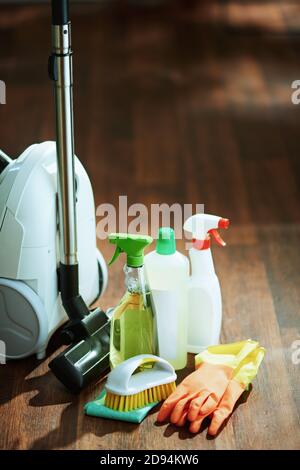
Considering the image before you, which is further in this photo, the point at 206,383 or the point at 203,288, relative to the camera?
the point at 203,288

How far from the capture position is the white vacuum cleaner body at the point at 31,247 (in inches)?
68.8

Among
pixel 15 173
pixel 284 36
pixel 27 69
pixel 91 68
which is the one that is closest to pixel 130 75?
pixel 91 68

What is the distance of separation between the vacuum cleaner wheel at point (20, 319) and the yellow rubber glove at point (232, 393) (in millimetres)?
337

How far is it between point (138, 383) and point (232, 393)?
0.17 meters

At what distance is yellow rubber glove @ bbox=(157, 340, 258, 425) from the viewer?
64.7 inches

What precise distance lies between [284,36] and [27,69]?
1074 mm

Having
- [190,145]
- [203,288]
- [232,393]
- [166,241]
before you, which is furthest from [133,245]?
[190,145]

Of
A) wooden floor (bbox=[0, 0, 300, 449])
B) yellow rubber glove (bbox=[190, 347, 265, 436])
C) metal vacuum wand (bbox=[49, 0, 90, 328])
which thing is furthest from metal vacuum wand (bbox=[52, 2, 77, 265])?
yellow rubber glove (bbox=[190, 347, 265, 436])

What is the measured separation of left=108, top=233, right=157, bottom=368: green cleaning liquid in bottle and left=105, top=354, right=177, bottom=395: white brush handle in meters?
0.05

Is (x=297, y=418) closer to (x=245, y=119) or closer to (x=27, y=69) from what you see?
(x=245, y=119)

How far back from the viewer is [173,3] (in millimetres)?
4281

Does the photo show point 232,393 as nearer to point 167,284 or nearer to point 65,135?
point 167,284

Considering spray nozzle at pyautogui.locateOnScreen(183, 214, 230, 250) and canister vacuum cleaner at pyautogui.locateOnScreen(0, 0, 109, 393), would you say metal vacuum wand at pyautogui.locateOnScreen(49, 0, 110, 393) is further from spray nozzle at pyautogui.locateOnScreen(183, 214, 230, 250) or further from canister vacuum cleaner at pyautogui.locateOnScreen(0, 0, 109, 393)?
spray nozzle at pyautogui.locateOnScreen(183, 214, 230, 250)

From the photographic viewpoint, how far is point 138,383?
167cm
